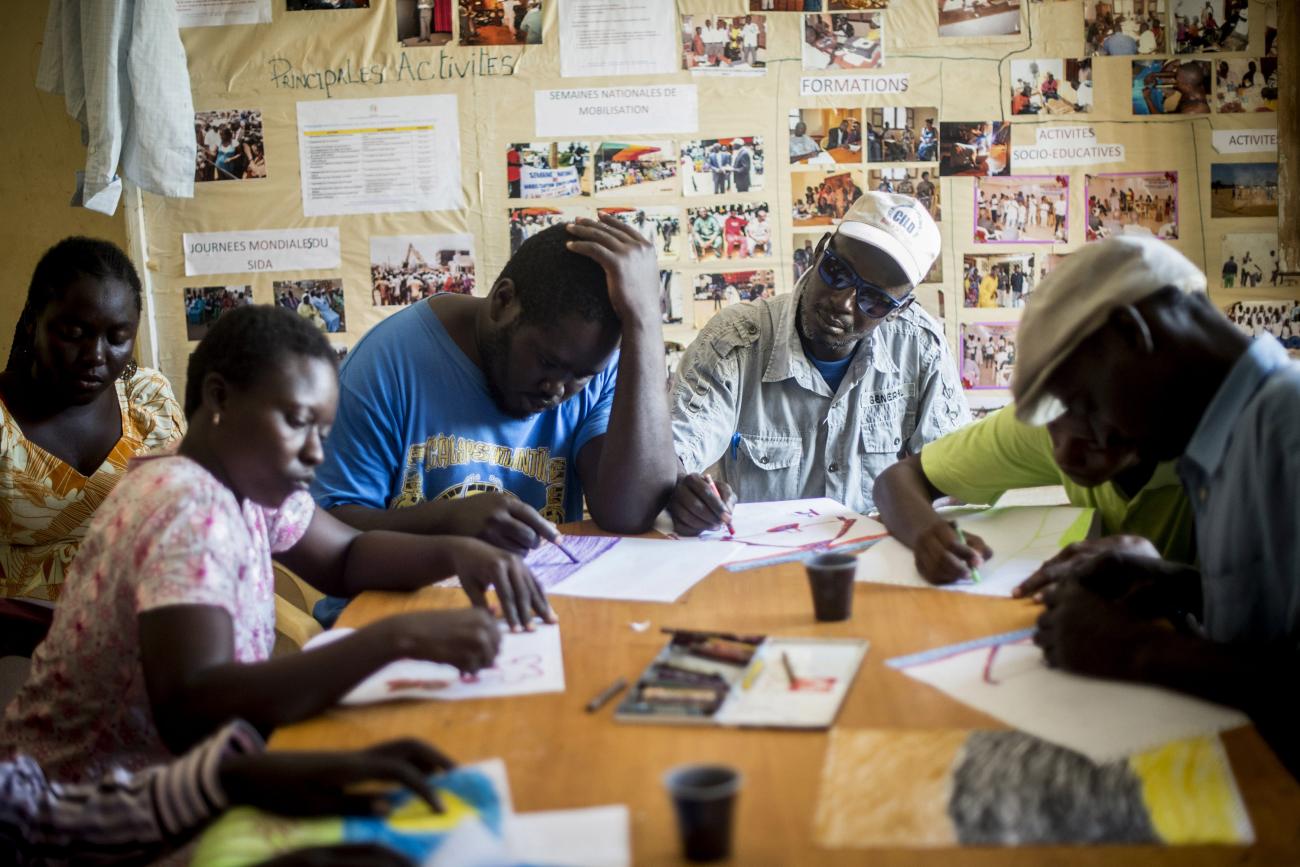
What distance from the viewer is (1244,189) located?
3621mm

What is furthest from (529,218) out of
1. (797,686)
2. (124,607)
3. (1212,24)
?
(797,686)

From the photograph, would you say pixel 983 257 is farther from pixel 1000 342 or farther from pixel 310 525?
pixel 310 525

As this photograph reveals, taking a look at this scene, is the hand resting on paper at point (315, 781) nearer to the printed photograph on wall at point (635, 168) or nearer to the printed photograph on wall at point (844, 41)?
the printed photograph on wall at point (635, 168)

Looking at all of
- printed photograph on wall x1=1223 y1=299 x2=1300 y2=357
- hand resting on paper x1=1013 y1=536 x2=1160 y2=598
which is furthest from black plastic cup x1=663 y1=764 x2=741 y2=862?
printed photograph on wall x1=1223 y1=299 x2=1300 y2=357

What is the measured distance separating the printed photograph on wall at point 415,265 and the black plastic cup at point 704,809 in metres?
2.86

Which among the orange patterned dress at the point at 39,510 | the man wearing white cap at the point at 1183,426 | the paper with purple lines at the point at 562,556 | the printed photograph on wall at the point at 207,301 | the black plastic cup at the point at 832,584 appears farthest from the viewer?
the printed photograph on wall at the point at 207,301

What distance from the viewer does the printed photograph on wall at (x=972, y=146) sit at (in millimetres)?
3615

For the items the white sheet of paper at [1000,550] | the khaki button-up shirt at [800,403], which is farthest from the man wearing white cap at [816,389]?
the white sheet of paper at [1000,550]

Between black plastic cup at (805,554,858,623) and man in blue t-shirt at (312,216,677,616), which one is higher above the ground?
man in blue t-shirt at (312,216,677,616)

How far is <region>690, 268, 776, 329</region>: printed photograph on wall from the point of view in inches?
145

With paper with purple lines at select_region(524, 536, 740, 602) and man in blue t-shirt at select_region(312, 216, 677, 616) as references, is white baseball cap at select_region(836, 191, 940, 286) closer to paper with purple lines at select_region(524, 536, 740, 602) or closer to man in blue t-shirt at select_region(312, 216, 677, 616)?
man in blue t-shirt at select_region(312, 216, 677, 616)

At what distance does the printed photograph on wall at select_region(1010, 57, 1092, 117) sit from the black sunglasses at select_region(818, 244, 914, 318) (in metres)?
1.25

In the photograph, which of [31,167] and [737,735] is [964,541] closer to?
[737,735]

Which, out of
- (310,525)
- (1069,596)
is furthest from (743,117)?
(1069,596)
